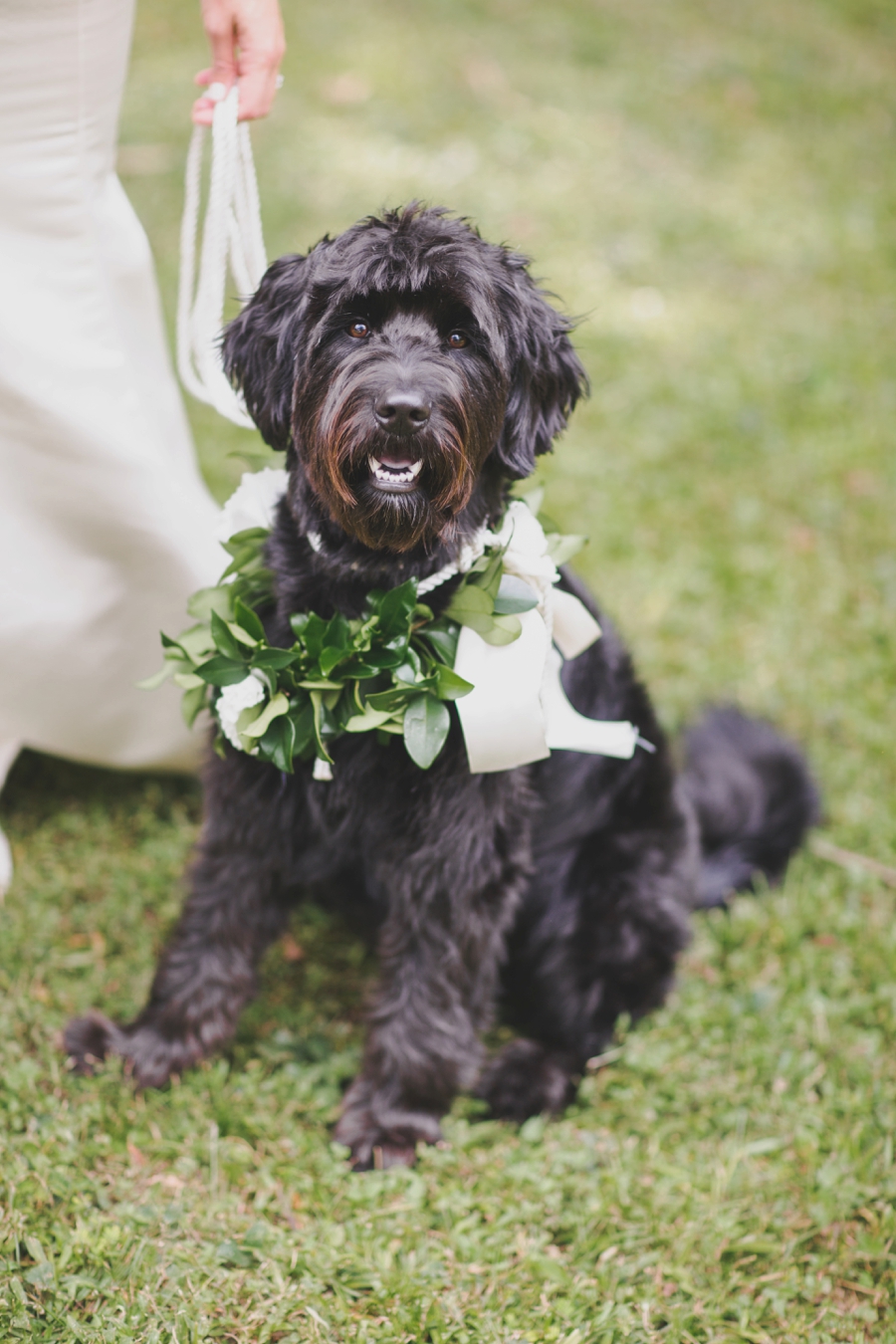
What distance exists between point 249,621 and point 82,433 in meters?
0.85

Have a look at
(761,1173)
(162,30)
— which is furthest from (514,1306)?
(162,30)

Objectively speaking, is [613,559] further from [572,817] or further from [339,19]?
[339,19]

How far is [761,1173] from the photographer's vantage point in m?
2.62

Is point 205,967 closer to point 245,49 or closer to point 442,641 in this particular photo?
point 442,641

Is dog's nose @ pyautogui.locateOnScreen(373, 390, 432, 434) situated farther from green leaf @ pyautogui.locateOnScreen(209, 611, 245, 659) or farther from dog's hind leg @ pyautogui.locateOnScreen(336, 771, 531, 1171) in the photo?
dog's hind leg @ pyautogui.locateOnScreen(336, 771, 531, 1171)

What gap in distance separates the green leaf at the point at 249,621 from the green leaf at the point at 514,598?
50 centimetres

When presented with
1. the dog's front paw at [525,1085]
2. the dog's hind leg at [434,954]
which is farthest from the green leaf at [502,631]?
the dog's front paw at [525,1085]

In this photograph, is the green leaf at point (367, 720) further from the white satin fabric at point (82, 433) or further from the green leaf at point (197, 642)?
the white satin fabric at point (82, 433)

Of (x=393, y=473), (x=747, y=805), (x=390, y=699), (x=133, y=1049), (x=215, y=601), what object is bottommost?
(x=133, y=1049)

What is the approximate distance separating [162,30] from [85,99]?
588 cm

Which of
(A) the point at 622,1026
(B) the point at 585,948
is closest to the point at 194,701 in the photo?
(B) the point at 585,948

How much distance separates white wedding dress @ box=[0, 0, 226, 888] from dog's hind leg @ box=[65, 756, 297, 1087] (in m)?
0.61

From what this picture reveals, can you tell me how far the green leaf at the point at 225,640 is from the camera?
7.53ft

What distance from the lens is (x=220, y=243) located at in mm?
2594
